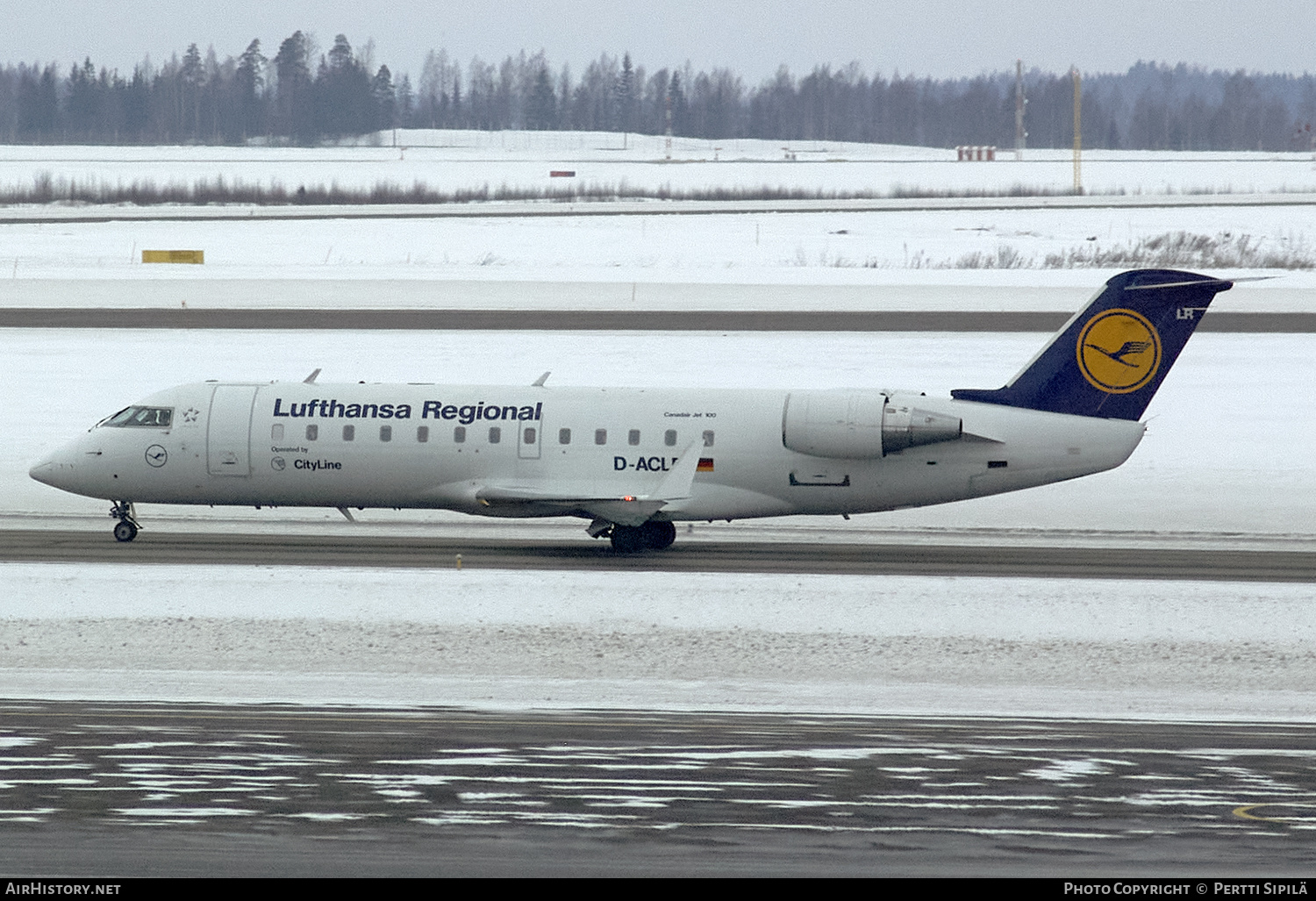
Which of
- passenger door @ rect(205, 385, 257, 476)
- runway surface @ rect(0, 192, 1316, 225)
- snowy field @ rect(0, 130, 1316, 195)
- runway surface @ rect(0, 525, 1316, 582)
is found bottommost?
runway surface @ rect(0, 525, 1316, 582)

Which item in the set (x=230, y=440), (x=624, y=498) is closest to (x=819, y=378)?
(x=624, y=498)

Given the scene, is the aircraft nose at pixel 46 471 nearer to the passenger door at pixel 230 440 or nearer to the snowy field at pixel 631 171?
the passenger door at pixel 230 440

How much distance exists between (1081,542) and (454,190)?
302ft

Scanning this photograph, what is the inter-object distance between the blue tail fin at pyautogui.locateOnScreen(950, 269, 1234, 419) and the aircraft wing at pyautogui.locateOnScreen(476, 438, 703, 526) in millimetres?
6335

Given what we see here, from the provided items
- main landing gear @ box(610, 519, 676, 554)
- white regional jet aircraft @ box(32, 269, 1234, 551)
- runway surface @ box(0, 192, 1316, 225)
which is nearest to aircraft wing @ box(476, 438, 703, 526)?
white regional jet aircraft @ box(32, 269, 1234, 551)

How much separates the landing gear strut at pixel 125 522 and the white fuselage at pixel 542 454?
212 mm

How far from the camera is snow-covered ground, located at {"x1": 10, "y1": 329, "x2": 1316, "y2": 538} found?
3712cm

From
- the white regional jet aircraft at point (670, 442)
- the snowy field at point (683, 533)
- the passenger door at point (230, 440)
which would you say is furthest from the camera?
the passenger door at point (230, 440)

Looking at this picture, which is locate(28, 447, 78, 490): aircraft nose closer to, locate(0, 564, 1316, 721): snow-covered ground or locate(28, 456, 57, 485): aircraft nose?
locate(28, 456, 57, 485): aircraft nose

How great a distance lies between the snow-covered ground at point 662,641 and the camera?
22.5 meters

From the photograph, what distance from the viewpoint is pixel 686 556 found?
31.7 m

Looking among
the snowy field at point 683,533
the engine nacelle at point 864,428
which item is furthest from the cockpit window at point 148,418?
the engine nacelle at point 864,428

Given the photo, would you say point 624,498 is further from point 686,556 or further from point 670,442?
point 686,556
